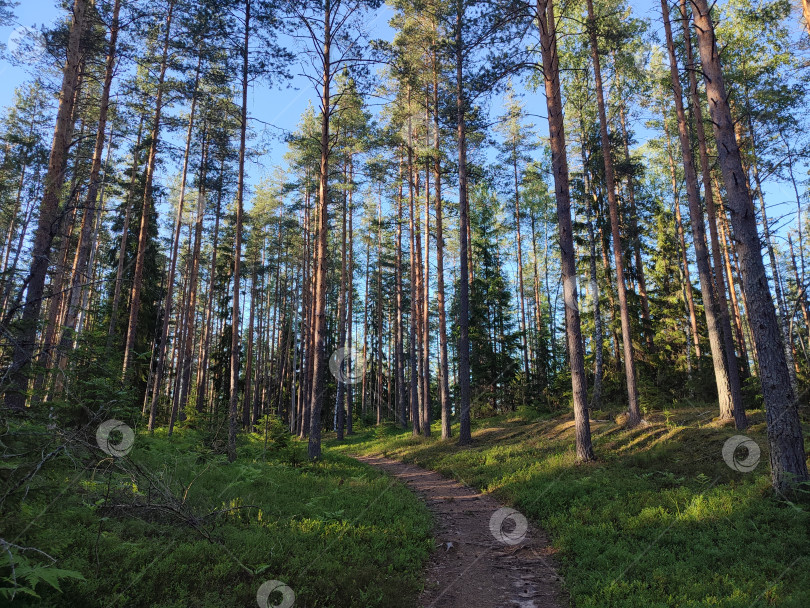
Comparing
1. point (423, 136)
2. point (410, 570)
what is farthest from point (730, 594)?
point (423, 136)

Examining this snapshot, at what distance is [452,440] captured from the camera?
17469mm

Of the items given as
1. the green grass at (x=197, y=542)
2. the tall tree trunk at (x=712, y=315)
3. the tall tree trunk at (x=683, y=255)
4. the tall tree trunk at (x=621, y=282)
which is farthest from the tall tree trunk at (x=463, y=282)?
the tall tree trunk at (x=683, y=255)

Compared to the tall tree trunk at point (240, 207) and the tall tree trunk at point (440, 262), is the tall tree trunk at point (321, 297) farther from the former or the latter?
the tall tree trunk at point (440, 262)

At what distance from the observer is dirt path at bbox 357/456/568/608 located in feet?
17.2

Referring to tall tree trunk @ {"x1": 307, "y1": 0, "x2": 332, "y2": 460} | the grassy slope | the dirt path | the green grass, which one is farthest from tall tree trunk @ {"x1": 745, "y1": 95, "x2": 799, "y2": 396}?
tall tree trunk @ {"x1": 307, "y1": 0, "x2": 332, "y2": 460}

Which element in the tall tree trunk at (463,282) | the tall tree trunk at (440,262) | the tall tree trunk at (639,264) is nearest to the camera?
the tall tree trunk at (463,282)

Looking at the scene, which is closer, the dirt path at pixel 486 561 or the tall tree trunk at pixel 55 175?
the dirt path at pixel 486 561

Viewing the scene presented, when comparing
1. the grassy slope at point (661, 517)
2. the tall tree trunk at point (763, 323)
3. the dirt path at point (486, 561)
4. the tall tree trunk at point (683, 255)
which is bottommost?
the dirt path at point (486, 561)

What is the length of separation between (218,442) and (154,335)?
17.2 metres

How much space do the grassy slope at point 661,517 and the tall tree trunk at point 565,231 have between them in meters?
1.08

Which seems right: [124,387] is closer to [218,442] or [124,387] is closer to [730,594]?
[218,442]

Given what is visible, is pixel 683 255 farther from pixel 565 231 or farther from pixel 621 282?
pixel 565 231

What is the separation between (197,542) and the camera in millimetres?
5109

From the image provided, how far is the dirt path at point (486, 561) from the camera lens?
523cm
